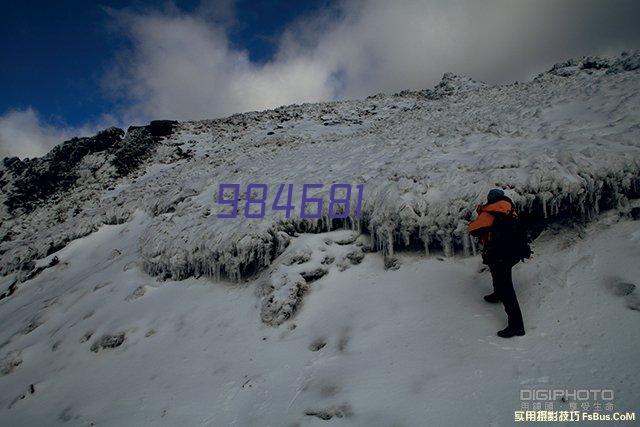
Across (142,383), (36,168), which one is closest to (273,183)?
(142,383)

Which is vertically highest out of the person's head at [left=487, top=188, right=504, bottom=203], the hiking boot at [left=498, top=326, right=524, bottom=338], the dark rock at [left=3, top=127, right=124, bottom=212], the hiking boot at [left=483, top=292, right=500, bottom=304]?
the dark rock at [left=3, top=127, right=124, bottom=212]

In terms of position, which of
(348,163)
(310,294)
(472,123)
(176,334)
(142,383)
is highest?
(472,123)

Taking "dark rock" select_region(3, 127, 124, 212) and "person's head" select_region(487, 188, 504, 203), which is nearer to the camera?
"person's head" select_region(487, 188, 504, 203)

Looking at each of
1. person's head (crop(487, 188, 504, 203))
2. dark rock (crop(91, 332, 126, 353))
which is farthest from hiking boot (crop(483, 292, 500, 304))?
dark rock (crop(91, 332, 126, 353))

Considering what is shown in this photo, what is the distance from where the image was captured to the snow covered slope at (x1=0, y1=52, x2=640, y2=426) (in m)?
4.96

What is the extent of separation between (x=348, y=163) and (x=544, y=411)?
10.0 metres

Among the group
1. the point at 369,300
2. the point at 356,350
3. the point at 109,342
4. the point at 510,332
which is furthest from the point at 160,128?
the point at 510,332

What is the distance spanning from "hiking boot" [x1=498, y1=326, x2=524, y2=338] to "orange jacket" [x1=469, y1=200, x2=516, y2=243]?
131cm

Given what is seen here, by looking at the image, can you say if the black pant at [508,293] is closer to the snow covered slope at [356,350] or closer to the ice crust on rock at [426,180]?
the snow covered slope at [356,350]

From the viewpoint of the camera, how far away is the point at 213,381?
6.36m

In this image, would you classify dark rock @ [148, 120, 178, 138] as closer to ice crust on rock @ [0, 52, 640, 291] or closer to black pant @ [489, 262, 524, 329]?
ice crust on rock @ [0, 52, 640, 291]

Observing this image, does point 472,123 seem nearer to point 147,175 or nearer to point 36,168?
point 147,175

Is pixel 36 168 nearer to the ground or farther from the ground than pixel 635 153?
farther from the ground

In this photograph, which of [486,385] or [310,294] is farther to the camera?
[310,294]
